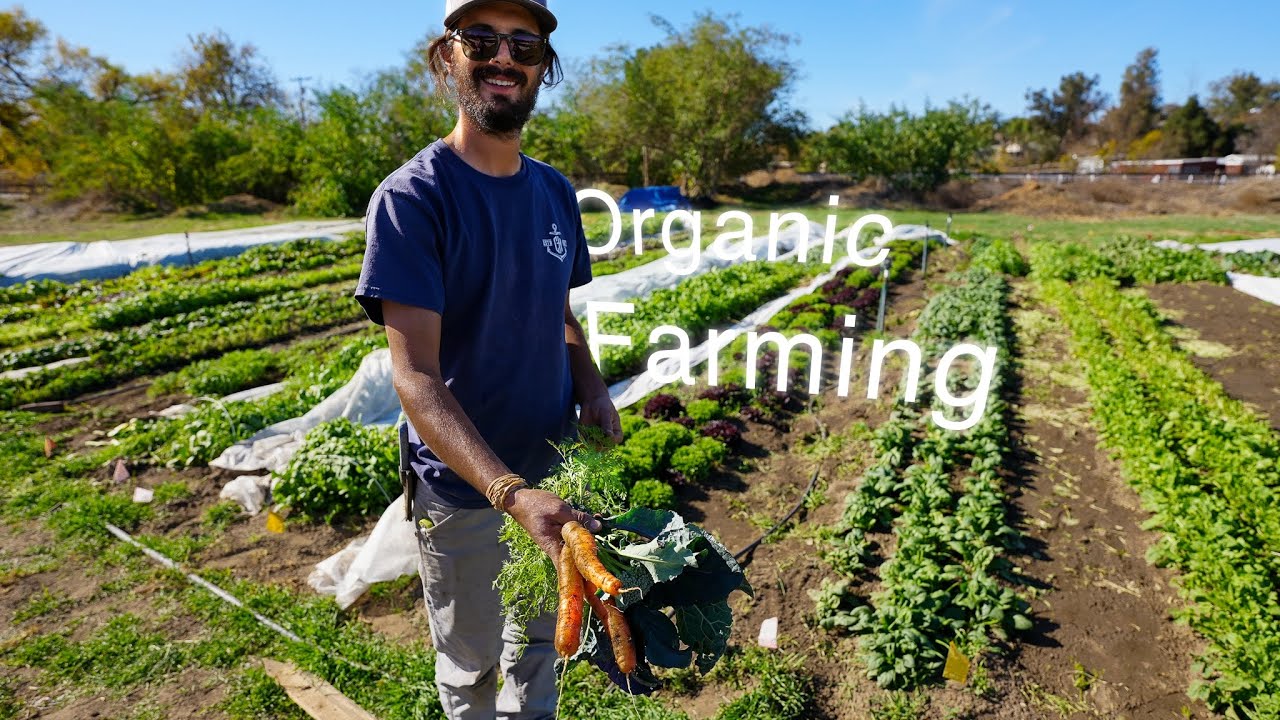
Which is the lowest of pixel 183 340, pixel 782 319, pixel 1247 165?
pixel 183 340

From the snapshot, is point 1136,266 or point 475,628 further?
point 1136,266

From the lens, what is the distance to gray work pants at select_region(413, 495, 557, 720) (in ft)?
7.00

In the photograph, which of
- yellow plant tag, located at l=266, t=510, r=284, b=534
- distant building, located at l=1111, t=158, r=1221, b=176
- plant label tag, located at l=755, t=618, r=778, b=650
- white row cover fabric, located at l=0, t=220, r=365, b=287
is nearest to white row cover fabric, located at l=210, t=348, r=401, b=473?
yellow plant tag, located at l=266, t=510, r=284, b=534

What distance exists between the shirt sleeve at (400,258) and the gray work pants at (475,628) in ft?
2.57

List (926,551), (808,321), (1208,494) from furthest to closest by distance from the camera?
(808,321)
(1208,494)
(926,551)

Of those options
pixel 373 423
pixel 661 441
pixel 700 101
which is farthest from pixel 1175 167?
pixel 373 423

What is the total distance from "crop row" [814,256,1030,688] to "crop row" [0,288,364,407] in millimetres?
8729

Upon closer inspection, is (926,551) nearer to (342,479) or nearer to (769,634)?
(769,634)

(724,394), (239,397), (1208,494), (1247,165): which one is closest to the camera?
(1208,494)

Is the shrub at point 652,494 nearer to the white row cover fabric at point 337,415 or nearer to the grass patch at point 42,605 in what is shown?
the white row cover fabric at point 337,415

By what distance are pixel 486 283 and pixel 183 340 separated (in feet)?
31.0

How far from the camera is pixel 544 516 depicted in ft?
4.44

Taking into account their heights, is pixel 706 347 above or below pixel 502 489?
below

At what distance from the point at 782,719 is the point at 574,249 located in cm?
232
